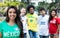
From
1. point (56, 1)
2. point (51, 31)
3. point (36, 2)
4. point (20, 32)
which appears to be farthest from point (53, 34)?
point (36, 2)

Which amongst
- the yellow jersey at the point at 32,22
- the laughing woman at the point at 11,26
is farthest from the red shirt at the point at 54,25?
the laughing woman at the point at 11,26

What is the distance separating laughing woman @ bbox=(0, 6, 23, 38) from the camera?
4.06 meters

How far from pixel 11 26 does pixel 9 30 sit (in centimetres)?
9

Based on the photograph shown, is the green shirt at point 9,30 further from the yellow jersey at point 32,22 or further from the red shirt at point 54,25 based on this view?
the yellow jersey at point 32,22

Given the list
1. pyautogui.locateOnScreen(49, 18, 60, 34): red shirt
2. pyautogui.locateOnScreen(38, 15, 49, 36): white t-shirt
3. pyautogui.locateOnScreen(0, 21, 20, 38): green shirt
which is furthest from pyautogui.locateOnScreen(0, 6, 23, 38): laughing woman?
pyautogui.locateOnScreen(38, 15, 49, 36): white t-shirt

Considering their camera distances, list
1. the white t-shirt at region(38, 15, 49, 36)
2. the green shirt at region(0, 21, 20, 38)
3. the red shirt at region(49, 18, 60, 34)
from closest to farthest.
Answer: the green shirt at region(0, 21, 20, 38) < the red shirt at region(49, 18, 60, 34) < the white t-shirt at region(38, 15, 49, 36)

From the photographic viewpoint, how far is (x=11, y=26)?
4121 millimetres

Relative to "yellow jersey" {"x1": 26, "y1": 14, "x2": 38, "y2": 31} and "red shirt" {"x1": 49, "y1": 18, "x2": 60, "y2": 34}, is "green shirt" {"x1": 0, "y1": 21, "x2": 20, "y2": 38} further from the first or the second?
"yellow jersey" {"x1": 26, "y1": 14, "x2": 38, "y2": 31}

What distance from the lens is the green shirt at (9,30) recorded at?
4.04 m

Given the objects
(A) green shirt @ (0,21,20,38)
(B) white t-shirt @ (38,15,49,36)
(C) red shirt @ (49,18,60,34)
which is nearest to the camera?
(A) green shirt @ (0,21,20,38)

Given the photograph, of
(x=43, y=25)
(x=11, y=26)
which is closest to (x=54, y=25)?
(x=43, y=25)

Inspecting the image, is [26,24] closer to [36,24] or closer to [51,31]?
[36,24]

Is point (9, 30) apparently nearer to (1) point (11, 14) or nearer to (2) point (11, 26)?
(2) point (11, 26)

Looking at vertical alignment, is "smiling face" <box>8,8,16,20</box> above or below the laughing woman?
above
